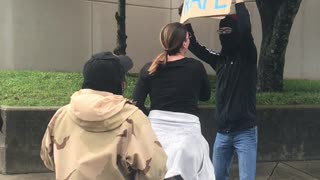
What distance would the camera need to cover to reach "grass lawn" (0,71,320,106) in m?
6.95

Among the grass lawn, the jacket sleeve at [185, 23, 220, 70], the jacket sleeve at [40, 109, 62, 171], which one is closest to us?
the jacket sleeve at [40, 109, 62, 171]

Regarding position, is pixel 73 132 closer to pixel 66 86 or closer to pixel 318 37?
pixel 66 86

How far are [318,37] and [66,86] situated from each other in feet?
21.4

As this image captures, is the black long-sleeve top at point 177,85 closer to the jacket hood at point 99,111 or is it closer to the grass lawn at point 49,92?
the jacket hood at point 99,111

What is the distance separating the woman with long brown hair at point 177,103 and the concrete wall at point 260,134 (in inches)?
116

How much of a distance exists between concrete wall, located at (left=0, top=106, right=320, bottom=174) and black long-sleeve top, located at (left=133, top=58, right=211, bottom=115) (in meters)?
2.94

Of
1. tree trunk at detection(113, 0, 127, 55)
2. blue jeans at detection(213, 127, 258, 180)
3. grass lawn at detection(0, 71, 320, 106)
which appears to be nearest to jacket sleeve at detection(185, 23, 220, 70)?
blue jeans at detection(213, 127, 258, 180)

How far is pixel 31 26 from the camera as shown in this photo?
35.4 ft

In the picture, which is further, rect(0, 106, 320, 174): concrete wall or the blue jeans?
rect(0, 106, 320, 174): concrete wall

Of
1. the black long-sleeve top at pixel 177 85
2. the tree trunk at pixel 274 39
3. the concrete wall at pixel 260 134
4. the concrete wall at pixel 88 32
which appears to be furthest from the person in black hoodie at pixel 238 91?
the concrete wall at pixel 88 32

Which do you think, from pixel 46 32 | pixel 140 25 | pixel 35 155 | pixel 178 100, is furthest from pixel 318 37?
pixel 178 100

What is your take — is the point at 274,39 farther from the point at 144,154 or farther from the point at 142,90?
the point at 144,154

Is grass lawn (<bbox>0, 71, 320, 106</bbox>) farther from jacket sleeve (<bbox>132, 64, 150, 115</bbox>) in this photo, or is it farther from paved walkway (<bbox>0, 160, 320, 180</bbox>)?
jacket sleeve (<bbox>132, 64, 150, 115</bbox>)

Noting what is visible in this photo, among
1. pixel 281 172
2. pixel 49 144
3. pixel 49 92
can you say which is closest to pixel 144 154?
pixel 49 144
